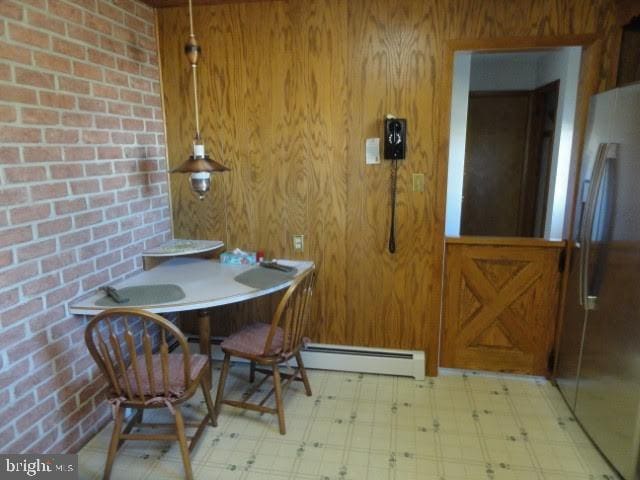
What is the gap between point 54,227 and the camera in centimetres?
192

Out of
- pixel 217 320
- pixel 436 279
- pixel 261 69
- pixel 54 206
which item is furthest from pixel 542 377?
pixel 54 206

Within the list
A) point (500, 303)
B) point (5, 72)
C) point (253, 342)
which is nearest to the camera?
point (5, 72)

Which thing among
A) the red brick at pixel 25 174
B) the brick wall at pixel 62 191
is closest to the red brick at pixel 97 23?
the brick wall at pixel 62 191

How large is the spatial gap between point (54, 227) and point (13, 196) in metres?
0.24

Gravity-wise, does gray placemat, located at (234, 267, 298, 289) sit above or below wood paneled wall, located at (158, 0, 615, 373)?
below

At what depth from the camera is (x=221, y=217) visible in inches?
113

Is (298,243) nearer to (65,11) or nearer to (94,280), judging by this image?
(94,280)

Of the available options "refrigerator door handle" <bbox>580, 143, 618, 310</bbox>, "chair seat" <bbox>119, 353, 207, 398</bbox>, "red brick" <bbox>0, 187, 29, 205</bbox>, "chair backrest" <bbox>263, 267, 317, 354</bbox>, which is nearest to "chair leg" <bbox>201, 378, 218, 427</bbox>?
"chair seat" <bbox>119, 353, 207, 398</bbox>

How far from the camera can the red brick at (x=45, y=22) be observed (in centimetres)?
179

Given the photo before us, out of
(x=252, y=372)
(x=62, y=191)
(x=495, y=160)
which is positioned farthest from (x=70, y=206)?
(x=495, y=160)

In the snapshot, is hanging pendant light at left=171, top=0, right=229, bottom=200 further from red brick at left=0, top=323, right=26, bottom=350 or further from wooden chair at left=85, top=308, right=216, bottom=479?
red brick at left=0, top=323, right=26, bottom=350

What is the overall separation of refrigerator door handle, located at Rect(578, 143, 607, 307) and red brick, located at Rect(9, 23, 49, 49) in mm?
2501

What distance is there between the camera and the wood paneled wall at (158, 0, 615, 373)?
97.0 inches

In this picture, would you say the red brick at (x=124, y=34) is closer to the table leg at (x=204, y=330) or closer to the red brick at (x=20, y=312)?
the red brick at (x=20, y=312)
